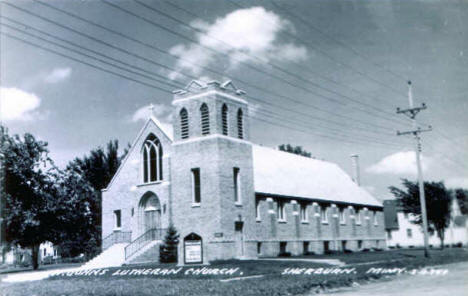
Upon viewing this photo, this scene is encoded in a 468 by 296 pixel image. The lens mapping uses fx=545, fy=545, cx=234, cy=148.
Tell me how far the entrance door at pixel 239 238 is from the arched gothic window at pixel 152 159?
22.0 feet

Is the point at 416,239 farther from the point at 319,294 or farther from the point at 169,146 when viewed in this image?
the point at 319,294

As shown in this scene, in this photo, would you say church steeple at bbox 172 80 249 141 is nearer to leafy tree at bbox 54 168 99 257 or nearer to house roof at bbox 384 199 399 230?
leafy tree at bbox 54 168 99 257

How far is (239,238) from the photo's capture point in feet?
117

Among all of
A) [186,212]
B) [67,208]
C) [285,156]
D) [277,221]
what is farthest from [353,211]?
[67,208]

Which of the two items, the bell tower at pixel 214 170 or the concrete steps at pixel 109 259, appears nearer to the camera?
the bell tower at pixel 214 170

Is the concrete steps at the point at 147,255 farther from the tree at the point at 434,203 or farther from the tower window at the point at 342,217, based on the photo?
the tree at the point at 434,203

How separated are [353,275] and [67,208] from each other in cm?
2401

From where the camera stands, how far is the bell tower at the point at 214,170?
34438mm

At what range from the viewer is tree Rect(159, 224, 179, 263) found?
1344 inches

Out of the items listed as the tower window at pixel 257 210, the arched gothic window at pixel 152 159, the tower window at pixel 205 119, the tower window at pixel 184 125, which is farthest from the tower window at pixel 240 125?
the arched gothic window at pixel 152 159

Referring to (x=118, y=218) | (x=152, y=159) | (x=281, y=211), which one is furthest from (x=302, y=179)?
(x=118, y=218)

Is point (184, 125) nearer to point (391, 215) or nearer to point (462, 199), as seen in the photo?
point (462, 199)

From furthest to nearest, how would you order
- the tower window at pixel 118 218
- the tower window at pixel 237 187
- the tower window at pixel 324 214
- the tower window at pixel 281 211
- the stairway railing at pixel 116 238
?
the tower window at pixel 324 214
the tower window at pixel 118 218
the tower window at pixel 281 211
the stairway railing at pixel 116 238
the tower window at pixel 237 187

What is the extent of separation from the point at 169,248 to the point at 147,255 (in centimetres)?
163
